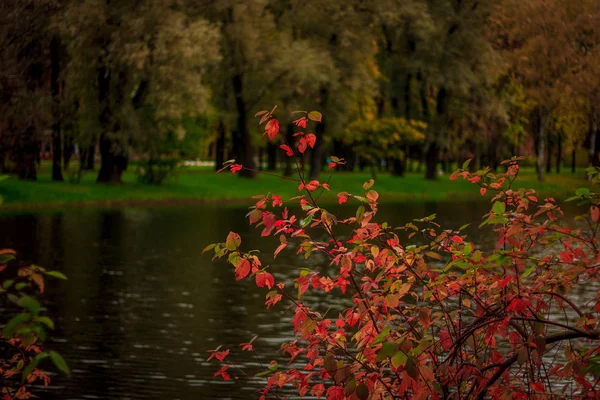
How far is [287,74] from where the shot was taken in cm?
6056

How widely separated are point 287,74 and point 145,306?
135 ft

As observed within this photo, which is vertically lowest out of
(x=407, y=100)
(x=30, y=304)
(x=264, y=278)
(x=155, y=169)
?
(x=155, y=169)

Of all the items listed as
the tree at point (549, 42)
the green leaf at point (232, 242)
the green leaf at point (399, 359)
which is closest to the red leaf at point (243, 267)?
the green leaf at point (232, 242)

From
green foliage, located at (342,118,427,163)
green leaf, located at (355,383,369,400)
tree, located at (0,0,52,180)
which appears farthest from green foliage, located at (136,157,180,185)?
green leaf, located at (355,383,369,400)

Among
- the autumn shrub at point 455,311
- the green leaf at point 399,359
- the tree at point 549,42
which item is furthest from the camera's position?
the tree at point 549,42

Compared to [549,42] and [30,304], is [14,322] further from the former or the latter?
[549,42]

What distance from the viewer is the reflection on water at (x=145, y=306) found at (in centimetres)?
1394

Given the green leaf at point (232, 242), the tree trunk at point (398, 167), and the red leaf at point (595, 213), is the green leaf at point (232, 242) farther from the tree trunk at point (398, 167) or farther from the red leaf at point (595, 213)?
the tree trunk at point (398, 167)

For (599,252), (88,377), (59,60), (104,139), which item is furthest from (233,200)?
(599,252)

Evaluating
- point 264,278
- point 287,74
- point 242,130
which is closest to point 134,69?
point 287,74

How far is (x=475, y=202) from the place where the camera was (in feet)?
197

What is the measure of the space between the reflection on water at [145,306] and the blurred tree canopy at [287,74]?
8.92 meters

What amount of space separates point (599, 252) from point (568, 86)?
52979mm

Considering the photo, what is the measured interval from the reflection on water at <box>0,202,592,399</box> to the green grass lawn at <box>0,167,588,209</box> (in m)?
7.33
